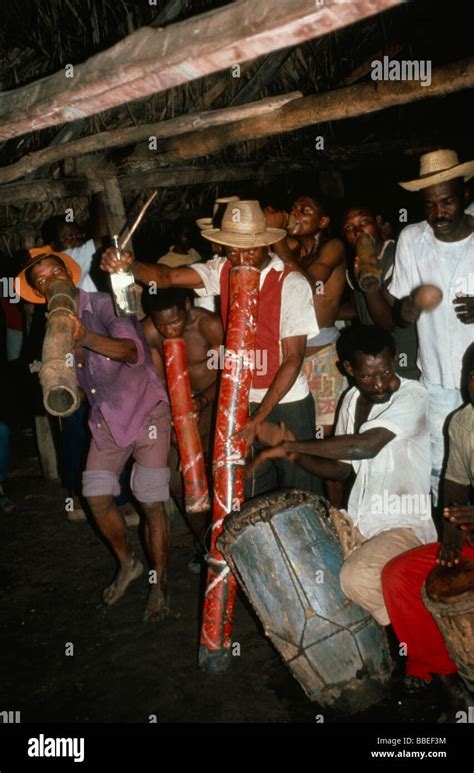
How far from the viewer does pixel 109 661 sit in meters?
3.59

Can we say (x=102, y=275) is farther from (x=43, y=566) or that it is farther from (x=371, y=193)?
(x=371, y=193)

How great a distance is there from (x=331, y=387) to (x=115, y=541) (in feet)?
6.44

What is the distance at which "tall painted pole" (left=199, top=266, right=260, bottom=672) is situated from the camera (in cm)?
341

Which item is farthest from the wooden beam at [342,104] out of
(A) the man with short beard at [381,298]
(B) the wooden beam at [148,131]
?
(A) the man with short beard at [381,298]

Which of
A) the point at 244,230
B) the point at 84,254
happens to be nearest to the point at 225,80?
the point at 244,230

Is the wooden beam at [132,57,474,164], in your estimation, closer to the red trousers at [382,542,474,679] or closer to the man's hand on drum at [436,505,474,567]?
the man's hand on drum at [436,505,474,567]

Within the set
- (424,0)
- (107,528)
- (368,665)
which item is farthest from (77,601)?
(424,0)

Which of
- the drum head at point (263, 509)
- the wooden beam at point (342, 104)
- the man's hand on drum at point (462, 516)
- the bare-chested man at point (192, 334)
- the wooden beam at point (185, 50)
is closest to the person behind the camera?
the wooden beam at point (185, 50)

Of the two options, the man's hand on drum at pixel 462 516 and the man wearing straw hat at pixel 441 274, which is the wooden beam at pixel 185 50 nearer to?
the man's hand on drum at pixel 462 516

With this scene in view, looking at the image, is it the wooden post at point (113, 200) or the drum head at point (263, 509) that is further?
the wooden post at point (113, 200)

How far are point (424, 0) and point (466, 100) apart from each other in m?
2.35

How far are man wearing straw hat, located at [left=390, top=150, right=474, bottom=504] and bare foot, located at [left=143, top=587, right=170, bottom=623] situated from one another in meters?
1.96

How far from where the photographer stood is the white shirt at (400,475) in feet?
10.3

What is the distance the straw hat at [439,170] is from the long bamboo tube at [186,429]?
5.87ft
